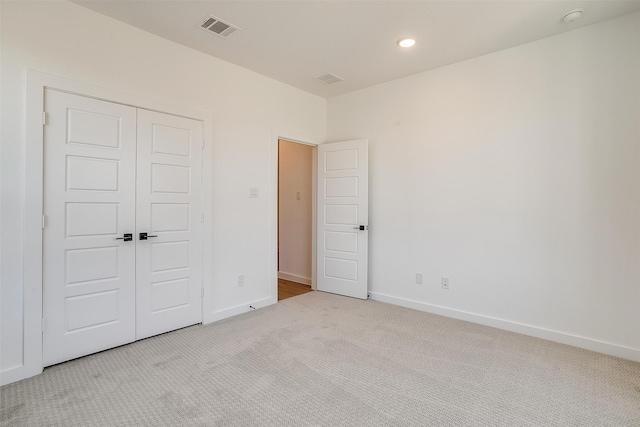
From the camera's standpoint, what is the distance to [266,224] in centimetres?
400

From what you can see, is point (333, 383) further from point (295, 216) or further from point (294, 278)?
point (295, 216)

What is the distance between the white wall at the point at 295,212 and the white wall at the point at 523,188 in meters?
1.39

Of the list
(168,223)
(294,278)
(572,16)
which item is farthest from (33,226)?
(572,16)

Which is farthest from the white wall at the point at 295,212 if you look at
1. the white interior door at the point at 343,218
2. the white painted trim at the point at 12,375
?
the white painted trim at the point at 12,375

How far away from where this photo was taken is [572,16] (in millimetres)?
2615

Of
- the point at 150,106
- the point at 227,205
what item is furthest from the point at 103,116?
the point at 227,205

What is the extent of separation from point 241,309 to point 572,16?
169 inches

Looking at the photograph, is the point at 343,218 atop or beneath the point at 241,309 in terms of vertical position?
atop

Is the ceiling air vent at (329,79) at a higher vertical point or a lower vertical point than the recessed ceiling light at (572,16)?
higher

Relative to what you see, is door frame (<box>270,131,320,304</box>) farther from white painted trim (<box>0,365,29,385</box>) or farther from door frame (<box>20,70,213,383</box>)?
white painted trim (<box>0,365,29,385</box>)

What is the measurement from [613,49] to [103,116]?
447 cm

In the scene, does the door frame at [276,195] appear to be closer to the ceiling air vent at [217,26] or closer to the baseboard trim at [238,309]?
the baseboard trim at [238,309]

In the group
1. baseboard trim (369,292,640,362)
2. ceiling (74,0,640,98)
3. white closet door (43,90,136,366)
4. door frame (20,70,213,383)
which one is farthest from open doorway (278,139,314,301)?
door frame (20,70,213,383)

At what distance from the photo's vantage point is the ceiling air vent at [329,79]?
3.94m
